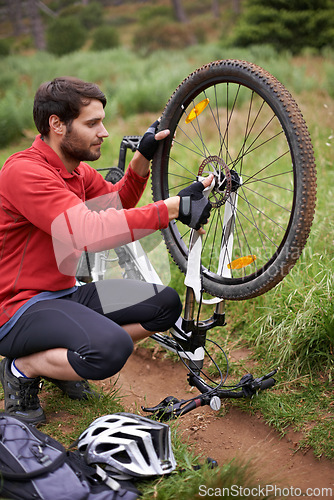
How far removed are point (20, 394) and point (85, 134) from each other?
1.29 metres

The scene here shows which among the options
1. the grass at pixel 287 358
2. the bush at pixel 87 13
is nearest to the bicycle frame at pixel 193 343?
the grass at pixel 287 358

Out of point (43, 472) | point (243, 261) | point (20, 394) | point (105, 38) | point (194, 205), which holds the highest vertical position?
point (105, 38)

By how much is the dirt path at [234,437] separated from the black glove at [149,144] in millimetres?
1272

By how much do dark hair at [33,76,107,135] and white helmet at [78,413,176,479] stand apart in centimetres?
136

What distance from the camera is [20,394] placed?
8.30 ft

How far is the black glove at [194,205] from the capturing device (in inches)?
89.7

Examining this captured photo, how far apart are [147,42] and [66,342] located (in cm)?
1355

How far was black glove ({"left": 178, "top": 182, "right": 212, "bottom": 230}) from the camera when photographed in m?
2.28

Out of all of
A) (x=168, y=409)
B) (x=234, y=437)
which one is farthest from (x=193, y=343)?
(x=234, y=437)

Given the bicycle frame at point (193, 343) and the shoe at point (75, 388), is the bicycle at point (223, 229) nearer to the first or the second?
the bicycle frame at point (193, 343)

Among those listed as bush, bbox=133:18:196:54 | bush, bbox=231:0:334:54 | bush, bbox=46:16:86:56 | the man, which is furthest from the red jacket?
bush, bbox=133:18:196:54

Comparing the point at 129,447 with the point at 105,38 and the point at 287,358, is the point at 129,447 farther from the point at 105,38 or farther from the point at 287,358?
the point at 105,38

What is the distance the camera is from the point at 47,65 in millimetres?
11797

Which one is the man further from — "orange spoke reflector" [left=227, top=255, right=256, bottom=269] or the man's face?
"orange spoke reflector" [left=227, top=255, right=256, bottom=269]
